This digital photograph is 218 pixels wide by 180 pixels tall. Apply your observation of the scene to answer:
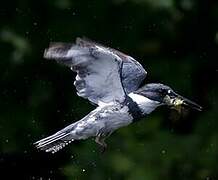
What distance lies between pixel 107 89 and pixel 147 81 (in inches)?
50.7

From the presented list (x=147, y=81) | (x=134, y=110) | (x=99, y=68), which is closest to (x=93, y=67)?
(x=99, y=68)

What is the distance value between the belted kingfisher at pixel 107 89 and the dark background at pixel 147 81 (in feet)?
3.83

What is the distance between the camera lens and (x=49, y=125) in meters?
3.75

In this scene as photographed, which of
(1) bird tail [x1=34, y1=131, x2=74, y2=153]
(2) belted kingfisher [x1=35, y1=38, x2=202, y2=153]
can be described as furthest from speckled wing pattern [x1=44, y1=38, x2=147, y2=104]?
(1) bird tail [x1=34, y1=131, x2=74, y2=153]

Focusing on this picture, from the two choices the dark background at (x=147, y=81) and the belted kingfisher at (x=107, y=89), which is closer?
the belted kingfisher at (x=107, y=89)

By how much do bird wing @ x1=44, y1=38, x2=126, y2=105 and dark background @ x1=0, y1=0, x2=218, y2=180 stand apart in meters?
1.18

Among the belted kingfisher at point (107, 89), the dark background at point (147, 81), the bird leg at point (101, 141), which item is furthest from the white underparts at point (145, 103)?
the dark background at point (147, 81)

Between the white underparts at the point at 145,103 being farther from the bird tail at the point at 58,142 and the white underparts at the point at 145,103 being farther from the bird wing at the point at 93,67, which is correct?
the bird tail at the point at 58,142

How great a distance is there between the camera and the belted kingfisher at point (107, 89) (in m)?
2.28

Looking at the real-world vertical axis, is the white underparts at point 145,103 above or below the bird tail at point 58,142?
above

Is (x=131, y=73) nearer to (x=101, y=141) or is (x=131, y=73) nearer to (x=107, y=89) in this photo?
(x=107, y=89)

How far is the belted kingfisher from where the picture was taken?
7.48ft

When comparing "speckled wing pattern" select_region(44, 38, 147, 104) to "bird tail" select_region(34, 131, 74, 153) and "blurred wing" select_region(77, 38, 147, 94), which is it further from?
"bird tail" select_region(34, 131, 74, 153)

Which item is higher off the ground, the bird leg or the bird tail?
the bird leg
